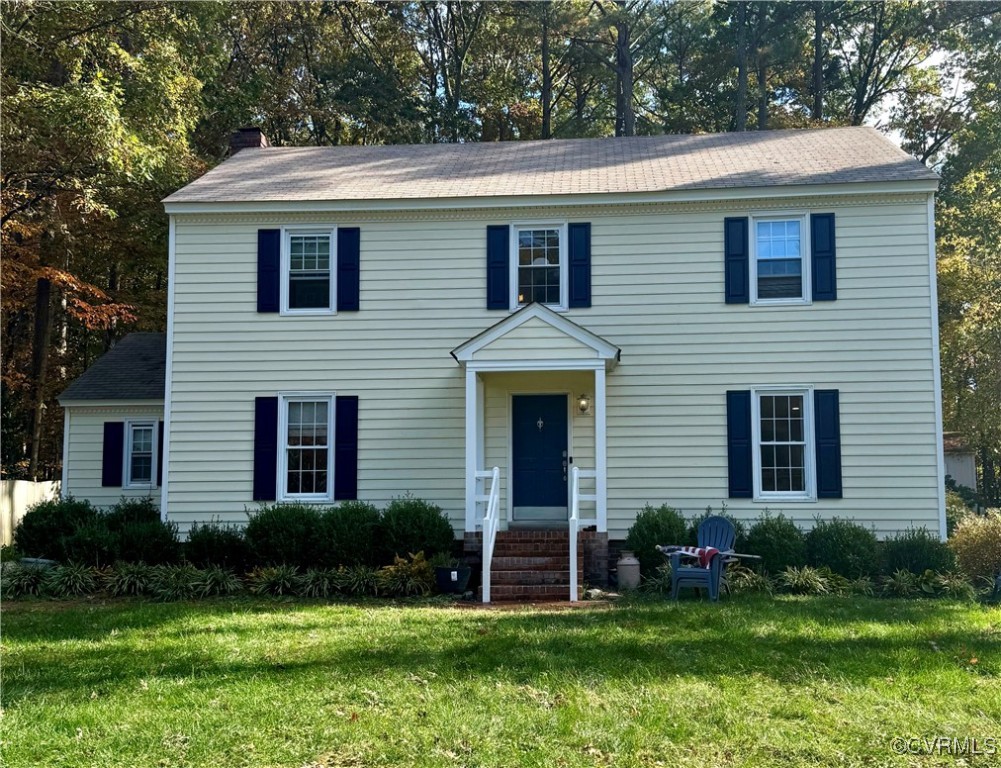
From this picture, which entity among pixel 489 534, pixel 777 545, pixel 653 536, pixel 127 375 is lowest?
pixel 777 545

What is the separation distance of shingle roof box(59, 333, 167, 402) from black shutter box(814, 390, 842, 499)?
38.4 ft

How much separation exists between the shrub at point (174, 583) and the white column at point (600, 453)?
18.0 ft

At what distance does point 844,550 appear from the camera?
12625 mm

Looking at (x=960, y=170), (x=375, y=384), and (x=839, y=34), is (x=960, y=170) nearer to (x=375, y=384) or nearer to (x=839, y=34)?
(x=839, y=34)

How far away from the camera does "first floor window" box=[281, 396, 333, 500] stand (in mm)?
14258

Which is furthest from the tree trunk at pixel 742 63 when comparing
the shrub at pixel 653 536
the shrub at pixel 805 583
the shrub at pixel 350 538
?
the shrub at pixel 350 538

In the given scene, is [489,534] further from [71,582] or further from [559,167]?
[559,167]

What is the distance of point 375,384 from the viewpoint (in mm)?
14305

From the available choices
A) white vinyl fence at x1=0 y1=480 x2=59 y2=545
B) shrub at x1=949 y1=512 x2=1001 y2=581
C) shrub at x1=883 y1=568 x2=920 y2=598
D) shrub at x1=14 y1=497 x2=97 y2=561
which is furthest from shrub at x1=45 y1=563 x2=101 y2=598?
shrub at x1=949 y1=512 x2=1001 y2=581

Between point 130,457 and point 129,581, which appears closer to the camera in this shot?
point 129,581

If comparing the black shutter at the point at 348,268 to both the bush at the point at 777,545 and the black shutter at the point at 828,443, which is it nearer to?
the bush at the point at 777,545

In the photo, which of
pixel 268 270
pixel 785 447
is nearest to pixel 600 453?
pixel 785 447

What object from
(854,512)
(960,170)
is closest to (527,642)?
(854,512)

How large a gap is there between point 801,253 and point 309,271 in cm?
762
